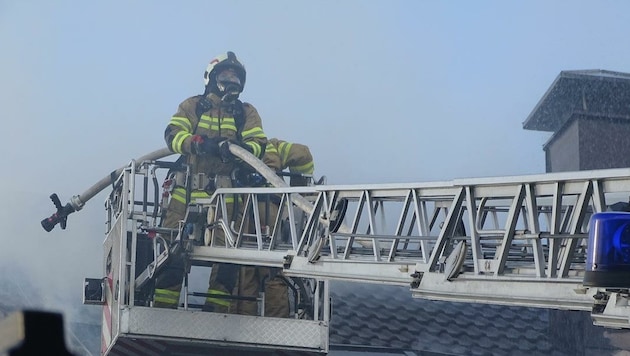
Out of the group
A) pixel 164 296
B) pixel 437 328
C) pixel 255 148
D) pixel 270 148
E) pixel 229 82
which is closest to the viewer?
pixel 164 296

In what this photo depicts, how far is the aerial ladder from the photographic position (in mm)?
3794

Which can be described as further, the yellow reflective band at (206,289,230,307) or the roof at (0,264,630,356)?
the roof at (0,264,630,356)

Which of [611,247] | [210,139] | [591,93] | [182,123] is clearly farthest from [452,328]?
[611,247]

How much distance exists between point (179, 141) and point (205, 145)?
25cm

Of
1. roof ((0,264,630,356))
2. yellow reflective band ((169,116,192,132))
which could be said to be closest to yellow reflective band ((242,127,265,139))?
yellow reflective band ((169,116,192,132))

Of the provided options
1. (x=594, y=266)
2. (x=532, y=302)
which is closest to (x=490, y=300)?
(x=532, y=302)

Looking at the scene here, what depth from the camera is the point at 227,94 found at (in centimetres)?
778

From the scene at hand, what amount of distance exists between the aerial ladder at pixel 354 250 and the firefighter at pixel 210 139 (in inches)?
4.5

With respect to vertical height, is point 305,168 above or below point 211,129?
below

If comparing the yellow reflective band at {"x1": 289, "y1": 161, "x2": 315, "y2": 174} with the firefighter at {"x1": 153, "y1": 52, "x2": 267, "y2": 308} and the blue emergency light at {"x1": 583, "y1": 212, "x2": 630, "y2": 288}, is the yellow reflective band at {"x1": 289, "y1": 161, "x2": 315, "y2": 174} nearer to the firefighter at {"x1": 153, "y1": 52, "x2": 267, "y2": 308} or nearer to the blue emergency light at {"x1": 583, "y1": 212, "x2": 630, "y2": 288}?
the firefighter at {"x1": 153, "y1": 52, "x2": 267, "y2": 308}

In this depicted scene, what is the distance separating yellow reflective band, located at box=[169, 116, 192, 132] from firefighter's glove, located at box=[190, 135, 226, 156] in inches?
14.3

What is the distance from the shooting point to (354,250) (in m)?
5.95

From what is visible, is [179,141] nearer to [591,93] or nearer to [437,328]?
[437,328]

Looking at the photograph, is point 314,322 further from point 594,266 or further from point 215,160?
point 594,266
